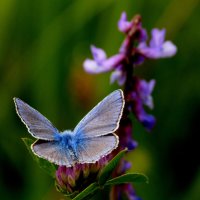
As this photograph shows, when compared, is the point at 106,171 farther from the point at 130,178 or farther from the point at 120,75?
the point at 120,75

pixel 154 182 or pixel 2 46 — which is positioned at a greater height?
pixel 2 46

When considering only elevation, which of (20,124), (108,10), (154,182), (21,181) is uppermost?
(108,10)

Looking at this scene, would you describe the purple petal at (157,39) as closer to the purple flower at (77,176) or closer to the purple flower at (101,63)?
the purple flower at (101,63)

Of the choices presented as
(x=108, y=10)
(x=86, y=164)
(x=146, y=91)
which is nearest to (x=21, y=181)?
(x=108, y=10)

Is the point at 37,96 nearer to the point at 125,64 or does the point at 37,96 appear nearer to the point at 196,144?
the point at 196,144

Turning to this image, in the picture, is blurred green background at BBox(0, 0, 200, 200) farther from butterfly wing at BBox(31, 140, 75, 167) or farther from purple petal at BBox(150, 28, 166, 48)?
butterfly wing at BBox(31, 140, 75, 167)

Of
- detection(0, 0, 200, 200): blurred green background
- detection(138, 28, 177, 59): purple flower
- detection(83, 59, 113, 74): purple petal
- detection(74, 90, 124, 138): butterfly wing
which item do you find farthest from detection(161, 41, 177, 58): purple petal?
detection(0, 0, 200, 200): blurred green background

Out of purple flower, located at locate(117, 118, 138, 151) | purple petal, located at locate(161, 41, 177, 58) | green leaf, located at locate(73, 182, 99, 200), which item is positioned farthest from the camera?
purple petal, located at locate(161, 41, 177, 58)
